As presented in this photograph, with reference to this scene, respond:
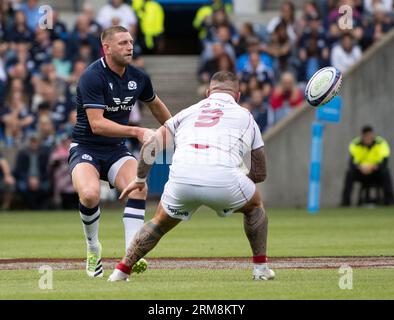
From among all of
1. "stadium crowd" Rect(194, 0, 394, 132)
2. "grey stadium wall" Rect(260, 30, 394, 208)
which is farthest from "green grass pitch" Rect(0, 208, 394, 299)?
"stadium crowd" Rect(194, 0, 394, 132)

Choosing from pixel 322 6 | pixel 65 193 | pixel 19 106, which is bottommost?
pixel 65 193

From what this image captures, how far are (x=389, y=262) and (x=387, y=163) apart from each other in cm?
1332

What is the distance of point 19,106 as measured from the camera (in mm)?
27438

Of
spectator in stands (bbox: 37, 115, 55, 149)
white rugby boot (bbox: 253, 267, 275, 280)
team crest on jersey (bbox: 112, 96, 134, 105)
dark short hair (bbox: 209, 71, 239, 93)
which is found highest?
dark short hair (bbox: 209, 71, 239, 93)

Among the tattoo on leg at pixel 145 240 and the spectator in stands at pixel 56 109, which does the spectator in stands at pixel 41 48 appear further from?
the tattoo on leg at pixel 145 240

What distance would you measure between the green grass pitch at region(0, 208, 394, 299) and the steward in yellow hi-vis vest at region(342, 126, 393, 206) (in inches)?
51.8

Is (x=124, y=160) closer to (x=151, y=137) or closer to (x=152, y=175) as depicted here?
(x=151, y=137)

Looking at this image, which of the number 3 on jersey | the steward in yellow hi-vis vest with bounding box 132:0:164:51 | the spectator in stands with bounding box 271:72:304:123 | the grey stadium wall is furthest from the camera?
the steward in yellow hi-vis vest with bounding box 132:0:164:51

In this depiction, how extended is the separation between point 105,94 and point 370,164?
1454 centimetres

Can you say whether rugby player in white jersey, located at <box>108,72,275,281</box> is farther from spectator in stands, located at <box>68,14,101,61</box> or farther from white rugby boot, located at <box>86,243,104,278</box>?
spectator in stands, located at <box>68,14,101,61</box>

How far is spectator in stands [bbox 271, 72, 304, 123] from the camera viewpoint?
91.6ft

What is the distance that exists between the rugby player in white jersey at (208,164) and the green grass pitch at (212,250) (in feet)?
2.01

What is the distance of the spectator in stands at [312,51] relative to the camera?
28109 millimetres
